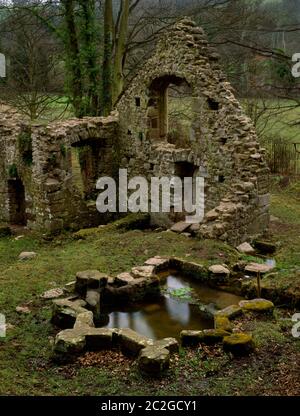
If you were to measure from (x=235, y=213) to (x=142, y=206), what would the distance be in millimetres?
3872

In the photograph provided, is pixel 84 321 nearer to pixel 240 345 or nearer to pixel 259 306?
pixel 240 345

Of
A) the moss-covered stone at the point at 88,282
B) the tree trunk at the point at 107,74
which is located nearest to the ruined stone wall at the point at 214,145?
the moss-covered stone at the point at 88,282

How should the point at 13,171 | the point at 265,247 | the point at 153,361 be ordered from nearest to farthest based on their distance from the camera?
the point at 153,361
the point at 265,247
the point at 13,171

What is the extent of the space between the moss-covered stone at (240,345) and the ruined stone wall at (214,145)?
546cm

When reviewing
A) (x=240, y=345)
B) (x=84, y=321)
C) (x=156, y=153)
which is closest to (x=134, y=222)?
(x=156, y=153)

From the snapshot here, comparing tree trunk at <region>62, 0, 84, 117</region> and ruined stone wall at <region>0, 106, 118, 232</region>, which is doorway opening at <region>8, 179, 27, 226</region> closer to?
ruined stone wall at <region>0, 106, 118, 232</region>

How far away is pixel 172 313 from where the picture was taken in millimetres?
9391

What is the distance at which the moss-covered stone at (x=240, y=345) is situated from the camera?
7.62m

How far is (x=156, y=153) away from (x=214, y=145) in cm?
214

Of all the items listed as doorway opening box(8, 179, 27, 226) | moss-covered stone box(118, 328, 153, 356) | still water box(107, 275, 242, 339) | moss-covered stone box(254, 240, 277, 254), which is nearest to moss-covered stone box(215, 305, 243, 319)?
still water box(107, 275, 242, 339)

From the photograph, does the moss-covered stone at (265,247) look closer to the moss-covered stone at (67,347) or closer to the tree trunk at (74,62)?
the moss-covered stone at (67,347)

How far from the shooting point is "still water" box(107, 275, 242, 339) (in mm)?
8844

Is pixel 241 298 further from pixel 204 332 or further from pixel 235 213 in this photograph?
pixel 235 213

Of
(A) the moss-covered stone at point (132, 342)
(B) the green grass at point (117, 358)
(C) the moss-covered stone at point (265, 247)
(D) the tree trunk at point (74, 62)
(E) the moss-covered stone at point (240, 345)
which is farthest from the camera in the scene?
(D) the tree trunk at point (74, 62)
